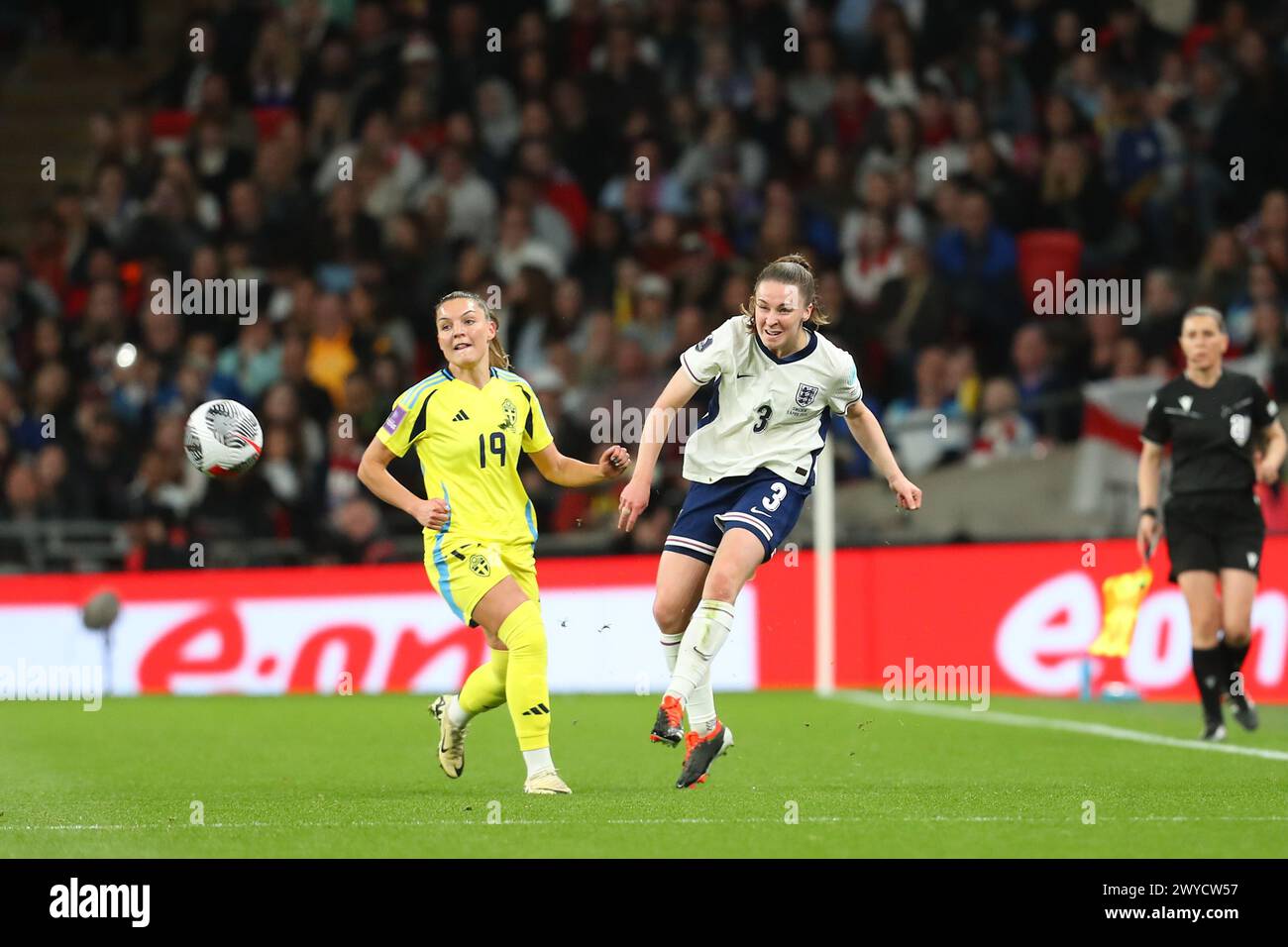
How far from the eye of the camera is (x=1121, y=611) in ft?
42.1

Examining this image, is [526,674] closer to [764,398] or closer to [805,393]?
[764,398]

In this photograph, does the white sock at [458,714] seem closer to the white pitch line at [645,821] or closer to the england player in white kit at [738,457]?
the england player in white kit at [738,457]

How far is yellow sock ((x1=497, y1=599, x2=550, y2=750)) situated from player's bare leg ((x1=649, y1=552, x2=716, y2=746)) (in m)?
0.58

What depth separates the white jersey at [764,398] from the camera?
29.1 feet

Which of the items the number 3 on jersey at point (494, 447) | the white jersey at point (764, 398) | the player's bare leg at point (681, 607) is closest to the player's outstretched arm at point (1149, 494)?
the white jersey at point (764, 398)

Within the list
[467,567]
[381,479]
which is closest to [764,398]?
[467,567]

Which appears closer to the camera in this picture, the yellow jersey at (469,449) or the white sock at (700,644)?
the white sock at (700,644)

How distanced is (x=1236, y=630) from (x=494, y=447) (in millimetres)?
4974

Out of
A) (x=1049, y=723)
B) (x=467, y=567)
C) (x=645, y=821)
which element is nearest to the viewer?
(x=645, y=821)

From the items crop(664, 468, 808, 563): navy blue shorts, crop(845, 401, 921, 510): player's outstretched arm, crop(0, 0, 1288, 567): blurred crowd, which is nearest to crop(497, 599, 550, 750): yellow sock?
crop(664, 468, 808, 563): navy blue shorts

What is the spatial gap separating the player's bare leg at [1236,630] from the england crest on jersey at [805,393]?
12.1 ft

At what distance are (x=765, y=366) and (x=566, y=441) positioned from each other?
8.18m

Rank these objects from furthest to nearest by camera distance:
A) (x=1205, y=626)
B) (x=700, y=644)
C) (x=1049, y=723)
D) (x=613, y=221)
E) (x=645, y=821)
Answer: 1. (x=613, y=221)
2. (x=1049, y=723)
3. (x=1205, y=626)
4. (x=700, y=644)
5. (x=645, y=821)
